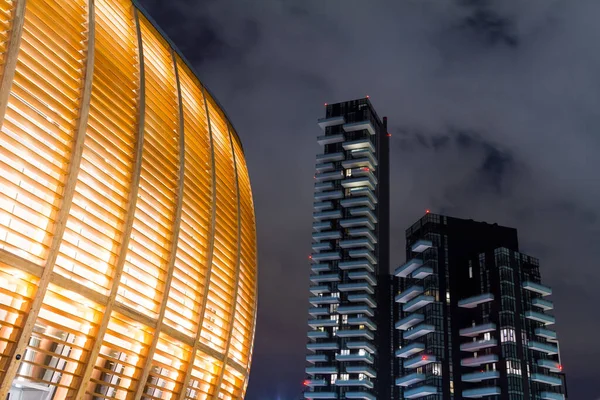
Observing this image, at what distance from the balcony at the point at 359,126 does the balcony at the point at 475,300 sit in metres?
57.8

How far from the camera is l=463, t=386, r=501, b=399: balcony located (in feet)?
310

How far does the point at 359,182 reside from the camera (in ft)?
487

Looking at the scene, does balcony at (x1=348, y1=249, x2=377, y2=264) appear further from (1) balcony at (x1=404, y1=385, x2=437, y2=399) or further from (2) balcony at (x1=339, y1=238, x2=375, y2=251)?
(1) balcony at (x1=404, y1=385, x2=437, y2=399)

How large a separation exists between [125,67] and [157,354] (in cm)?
643

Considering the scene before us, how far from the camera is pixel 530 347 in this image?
98.6 m

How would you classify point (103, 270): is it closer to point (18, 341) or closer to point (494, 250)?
point (18, 341)

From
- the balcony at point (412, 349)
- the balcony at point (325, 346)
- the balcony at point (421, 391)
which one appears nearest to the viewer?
the balcony at point (421, 391)

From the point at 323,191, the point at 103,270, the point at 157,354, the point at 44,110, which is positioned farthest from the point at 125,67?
the point at 323,191

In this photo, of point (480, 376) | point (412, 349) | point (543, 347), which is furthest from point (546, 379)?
point (412, 349)

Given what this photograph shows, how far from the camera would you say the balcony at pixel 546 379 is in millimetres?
95938

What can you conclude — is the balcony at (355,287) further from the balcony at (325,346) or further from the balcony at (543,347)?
the balcony at (543,347)

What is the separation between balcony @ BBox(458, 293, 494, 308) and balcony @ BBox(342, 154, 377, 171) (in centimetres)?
5049

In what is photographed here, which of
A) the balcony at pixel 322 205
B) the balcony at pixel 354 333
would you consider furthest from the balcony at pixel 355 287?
the balcony at pixel 322 205

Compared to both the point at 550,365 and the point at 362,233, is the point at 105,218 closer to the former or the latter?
the point at 550,365
